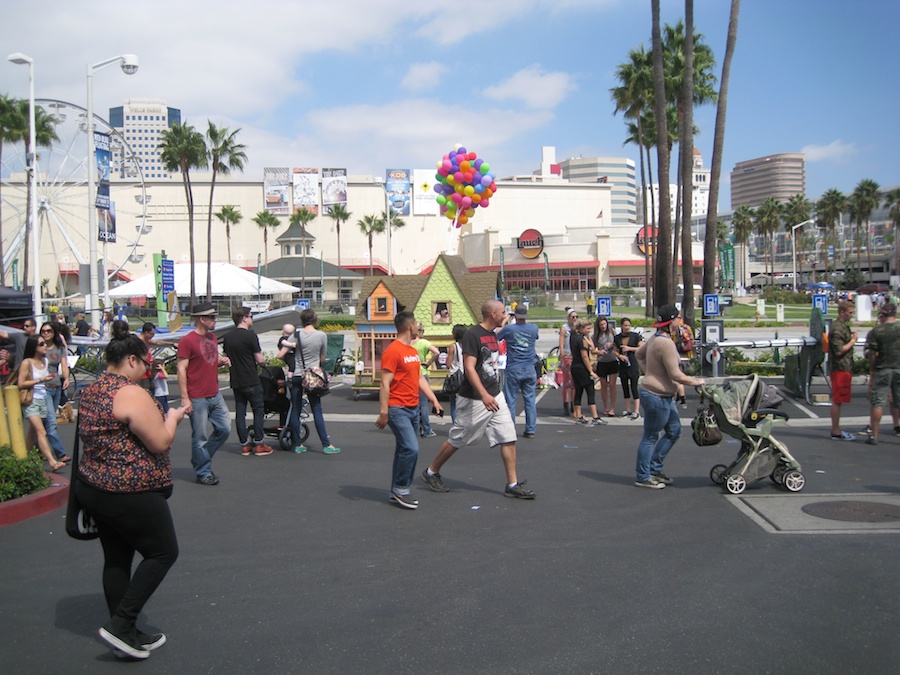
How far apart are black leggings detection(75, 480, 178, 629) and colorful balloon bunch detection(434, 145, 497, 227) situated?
769 inches

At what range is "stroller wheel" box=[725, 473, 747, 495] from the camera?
7.52 meters

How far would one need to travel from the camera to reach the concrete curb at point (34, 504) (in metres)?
6.80

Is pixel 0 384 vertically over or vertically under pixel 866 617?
over

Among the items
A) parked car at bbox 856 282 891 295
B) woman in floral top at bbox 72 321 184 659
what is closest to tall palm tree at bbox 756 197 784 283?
parked car at bbox 856 282 891 295

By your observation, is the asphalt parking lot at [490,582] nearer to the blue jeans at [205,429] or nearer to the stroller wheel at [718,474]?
the stroller wheel at [718,474]

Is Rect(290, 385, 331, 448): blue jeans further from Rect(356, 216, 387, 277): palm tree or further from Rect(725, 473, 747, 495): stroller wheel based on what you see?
Rect(356, 216, 387, 277): palm tree

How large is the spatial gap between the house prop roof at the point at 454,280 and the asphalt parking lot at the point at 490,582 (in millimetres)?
6856

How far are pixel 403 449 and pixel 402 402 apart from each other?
0.44 metres

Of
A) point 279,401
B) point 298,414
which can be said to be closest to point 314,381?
point 298,414

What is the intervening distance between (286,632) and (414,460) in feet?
9.30

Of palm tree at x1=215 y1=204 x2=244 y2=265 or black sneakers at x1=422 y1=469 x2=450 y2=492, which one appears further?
palm tree at x1=215 y1=204 x2=244 y2=265

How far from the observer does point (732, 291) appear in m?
70.3

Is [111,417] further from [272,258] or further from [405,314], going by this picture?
[272,258]

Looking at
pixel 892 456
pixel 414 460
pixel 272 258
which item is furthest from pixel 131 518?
pixel 272 258
